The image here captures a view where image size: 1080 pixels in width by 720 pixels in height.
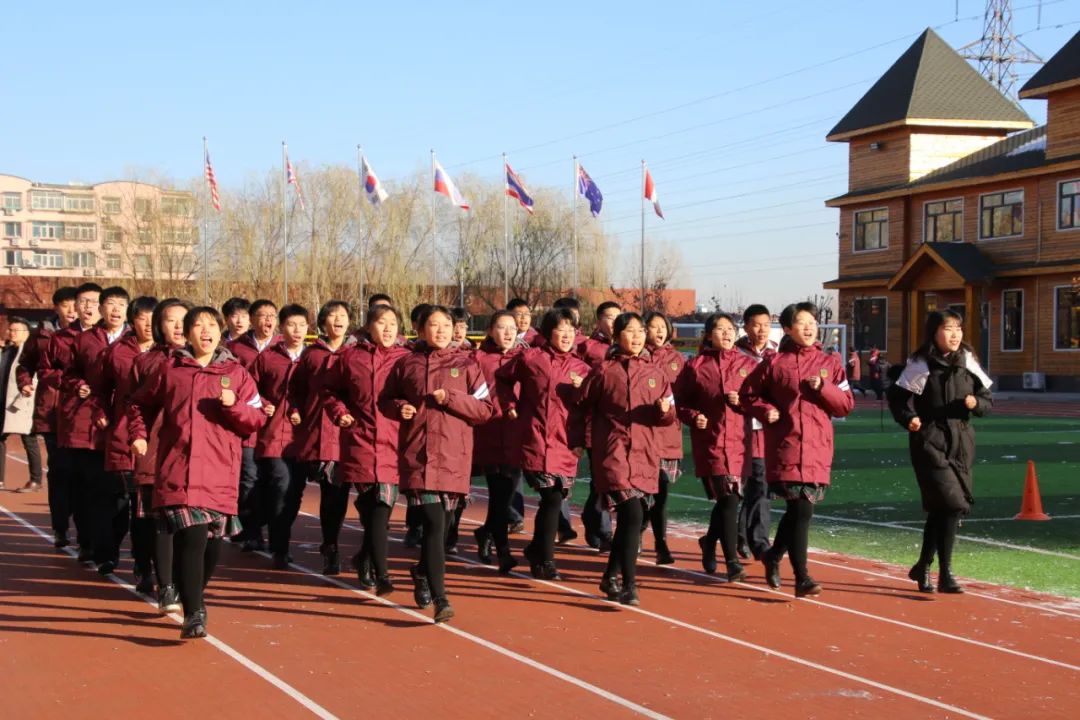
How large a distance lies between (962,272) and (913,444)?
37953 millimetres

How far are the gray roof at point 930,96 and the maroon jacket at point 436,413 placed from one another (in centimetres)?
4429

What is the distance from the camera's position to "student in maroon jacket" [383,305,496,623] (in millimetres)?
8375

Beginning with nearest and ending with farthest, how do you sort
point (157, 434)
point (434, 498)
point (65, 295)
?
point (157, 434) < point (434, 498) < point (65, 295)

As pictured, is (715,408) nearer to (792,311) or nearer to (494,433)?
(792,311)

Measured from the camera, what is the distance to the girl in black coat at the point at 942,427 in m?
9.40

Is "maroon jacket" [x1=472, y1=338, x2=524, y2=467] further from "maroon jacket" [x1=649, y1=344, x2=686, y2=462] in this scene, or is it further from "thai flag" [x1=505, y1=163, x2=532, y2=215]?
"thai flag" [x1=505, y1=163, x2=532, y2=215]

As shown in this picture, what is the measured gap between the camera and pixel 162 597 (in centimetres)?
842

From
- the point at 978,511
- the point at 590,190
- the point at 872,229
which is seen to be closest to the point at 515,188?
the point at 590,190

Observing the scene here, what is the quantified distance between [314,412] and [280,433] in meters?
0.58

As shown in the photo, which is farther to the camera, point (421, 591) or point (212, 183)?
point (212, 183)

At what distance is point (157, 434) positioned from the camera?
7797 mm

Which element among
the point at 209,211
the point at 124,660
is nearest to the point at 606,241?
the point at 209,211

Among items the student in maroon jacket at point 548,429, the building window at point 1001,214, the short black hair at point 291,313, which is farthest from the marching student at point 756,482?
the building window at point 1001,214

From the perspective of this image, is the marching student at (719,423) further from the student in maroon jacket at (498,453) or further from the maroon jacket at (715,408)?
the student in maroon jacket at (498,453)
